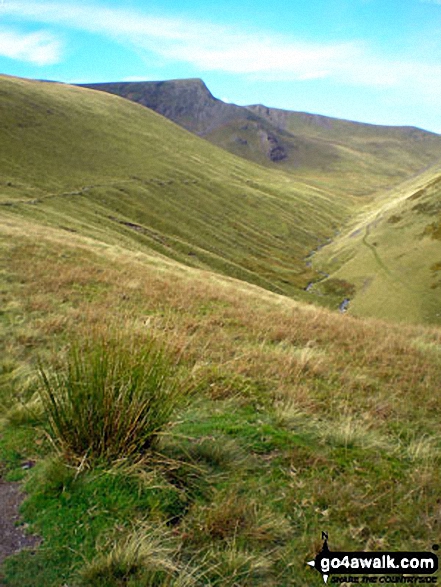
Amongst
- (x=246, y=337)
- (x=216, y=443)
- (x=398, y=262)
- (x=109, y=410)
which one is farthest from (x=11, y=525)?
(x=398, y=262)

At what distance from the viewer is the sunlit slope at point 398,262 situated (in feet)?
220

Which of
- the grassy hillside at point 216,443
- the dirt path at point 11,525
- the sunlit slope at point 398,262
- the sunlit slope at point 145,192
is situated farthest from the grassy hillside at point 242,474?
the sunlit slope at point 398,262

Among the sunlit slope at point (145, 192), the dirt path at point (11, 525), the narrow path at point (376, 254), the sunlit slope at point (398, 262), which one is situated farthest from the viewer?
the narrow path at point (376, 254)

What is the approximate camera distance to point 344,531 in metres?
4.18

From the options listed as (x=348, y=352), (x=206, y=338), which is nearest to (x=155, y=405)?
(x=206, y=338)

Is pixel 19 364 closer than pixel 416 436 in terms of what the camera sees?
No

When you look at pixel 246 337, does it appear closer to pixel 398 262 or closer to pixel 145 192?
pixel 398 262

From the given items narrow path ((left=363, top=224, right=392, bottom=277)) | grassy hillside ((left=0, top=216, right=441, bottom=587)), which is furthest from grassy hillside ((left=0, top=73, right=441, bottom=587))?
narrow path ((left=363, top=224, right=392, bottom=277))

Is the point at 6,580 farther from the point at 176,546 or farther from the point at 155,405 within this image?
the point at 155,405

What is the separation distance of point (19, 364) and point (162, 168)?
124 m

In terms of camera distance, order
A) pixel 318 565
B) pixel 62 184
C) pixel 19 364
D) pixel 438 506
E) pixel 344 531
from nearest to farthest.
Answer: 1. pixel 318 565
2. pixel 344 531
3. pixel 438 506
4. pixel 19 364
5. pixel 62 184

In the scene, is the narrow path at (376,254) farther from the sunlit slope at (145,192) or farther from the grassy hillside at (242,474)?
the grassy hillside at (242,474)

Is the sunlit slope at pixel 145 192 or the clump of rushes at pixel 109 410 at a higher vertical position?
the sunlit slope at pixel 145 192

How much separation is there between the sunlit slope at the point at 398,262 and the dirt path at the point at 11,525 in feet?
209
